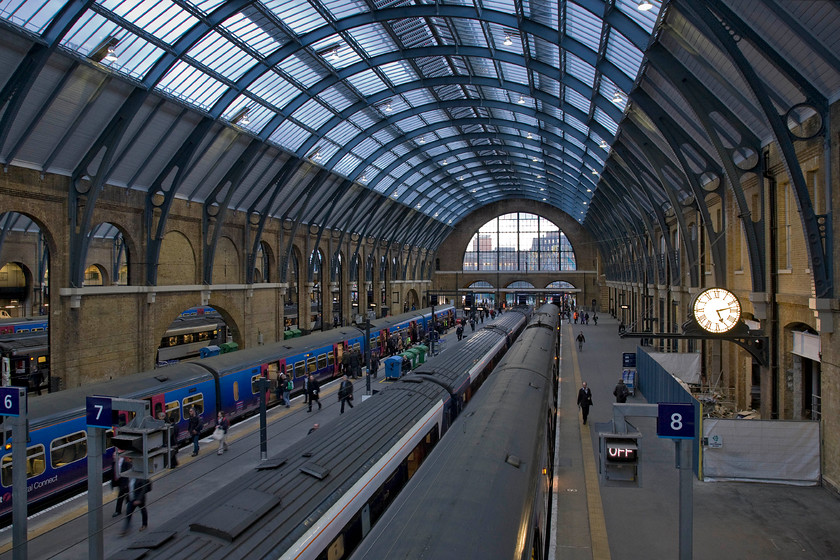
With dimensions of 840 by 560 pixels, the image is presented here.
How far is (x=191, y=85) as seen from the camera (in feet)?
66.1

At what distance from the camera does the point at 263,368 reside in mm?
19109

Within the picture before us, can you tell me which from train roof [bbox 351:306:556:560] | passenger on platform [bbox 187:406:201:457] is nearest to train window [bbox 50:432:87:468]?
passenger on platform [bbox 187:406:201:457]

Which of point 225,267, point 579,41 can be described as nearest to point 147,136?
point 225,267

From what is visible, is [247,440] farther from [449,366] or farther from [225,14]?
[225,14]

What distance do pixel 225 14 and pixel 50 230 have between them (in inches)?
367

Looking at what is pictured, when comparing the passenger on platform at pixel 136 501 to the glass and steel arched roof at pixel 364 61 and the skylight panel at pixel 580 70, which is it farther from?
the skylight panel at pixel 580 70

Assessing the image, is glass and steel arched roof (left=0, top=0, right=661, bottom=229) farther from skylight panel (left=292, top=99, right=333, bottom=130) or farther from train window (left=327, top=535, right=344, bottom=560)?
train window (left=327, top=535, right=344, bottom=560)

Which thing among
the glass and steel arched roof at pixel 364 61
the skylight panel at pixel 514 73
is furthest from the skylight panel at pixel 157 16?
the skylight panel at pixel 514 73

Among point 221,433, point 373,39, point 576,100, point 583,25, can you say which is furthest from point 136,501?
point 576,100

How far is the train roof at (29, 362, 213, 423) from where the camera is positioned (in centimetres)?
1159

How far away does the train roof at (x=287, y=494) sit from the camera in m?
5.29

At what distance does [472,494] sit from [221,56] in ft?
62.9

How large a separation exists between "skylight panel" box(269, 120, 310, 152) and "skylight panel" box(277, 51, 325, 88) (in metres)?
2.65

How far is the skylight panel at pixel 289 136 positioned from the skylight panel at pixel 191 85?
4.62 metres
